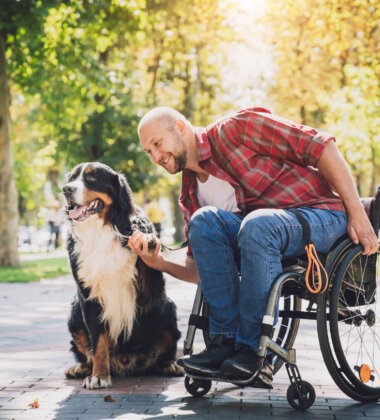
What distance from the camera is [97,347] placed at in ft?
13.8

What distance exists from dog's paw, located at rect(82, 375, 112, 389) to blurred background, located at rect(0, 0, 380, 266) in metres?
9.62

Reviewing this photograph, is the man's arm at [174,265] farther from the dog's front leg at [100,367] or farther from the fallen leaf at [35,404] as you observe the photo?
the fallen leaf at [35,404]

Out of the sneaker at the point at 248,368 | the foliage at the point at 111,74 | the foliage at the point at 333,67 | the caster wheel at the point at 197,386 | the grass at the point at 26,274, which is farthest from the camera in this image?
the foliage at the point at 333,67

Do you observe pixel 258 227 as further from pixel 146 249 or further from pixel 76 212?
pixel 76 212

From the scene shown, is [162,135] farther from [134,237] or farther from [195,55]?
[195,55]

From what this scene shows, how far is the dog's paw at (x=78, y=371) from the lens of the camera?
438cm

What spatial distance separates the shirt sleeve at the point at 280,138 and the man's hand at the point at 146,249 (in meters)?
0.80

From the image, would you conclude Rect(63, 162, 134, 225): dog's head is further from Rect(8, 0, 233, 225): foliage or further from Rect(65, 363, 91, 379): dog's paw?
Rect(8, 0, 233, 225): foliage

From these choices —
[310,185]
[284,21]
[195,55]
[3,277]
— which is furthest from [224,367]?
[195,55]

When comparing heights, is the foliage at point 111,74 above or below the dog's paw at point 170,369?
above

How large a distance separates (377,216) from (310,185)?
1.38 ft

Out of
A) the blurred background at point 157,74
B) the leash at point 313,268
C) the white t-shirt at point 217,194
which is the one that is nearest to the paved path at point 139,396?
the leash at point 313,268

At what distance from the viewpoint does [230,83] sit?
30.3m

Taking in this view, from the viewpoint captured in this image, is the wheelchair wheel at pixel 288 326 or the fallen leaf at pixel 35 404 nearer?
the fallen leaf at pixel 35 404
